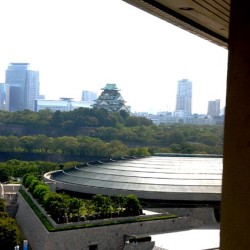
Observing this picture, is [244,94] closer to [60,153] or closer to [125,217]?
[125,217]

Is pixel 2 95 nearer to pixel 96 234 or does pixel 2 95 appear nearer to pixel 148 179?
pixel 148 179

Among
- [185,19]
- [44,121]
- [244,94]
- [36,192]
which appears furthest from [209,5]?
[44,121]

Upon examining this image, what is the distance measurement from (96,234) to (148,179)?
9182mm

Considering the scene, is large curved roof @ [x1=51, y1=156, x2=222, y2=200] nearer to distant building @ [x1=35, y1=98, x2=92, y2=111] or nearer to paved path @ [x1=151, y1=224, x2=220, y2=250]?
paved path @ [x1=151, y1=224, x2=220, y2=250]

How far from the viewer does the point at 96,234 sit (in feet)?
57.3

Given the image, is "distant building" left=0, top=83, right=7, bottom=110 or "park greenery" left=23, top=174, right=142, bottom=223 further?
"distant building" left=0, top=83, right=7, bottom=110

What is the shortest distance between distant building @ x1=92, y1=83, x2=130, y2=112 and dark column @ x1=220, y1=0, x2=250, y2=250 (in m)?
102

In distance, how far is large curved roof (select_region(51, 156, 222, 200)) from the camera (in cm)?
2391

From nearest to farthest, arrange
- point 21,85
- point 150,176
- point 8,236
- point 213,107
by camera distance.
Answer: point 8,236
point 150,176
point 21,85
point 213,107

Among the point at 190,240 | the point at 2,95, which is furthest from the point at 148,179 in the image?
the point at 2,95

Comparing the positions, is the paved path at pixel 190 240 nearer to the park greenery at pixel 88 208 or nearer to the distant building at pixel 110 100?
the park greenery at pixel 88 208

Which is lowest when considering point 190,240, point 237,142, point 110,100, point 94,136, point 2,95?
point 190,240

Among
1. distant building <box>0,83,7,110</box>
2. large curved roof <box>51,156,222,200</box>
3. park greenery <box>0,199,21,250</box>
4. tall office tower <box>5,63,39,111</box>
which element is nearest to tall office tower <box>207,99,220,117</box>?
tall office tower <box>5,63,39,111</box>

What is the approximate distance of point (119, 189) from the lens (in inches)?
946
